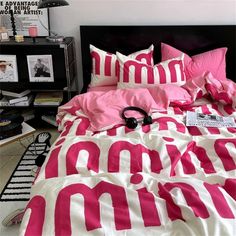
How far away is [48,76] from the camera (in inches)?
98.5

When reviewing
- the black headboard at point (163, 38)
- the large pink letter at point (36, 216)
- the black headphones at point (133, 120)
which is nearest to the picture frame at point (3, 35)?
the black headboard at point (163, 38)

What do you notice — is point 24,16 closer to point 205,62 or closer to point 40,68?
point 40,68

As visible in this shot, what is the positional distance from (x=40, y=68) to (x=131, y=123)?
1.20 meters

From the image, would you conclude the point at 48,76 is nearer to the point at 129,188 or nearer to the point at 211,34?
the point at 211,34

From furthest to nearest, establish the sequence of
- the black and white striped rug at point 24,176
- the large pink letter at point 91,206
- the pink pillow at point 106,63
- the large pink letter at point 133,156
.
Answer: the pink pillow at point 106,63 → the black and white striped rug at point 24,176 → the large pink letter at point 133,156 → the large pink letter at point 91,206

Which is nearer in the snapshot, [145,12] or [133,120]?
[133,120]

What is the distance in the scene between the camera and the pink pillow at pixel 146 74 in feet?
7.26

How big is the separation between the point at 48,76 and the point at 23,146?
63cm

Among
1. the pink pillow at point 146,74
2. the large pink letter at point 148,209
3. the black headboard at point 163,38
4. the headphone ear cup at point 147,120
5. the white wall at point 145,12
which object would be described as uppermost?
the white wall at point 145,12

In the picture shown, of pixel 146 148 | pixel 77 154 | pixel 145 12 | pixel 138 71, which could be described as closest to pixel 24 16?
pixel 145 12

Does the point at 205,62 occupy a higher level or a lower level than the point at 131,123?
higher

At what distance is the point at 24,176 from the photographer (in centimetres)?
206

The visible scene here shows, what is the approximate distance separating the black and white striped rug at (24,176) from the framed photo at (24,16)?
3.26 ft

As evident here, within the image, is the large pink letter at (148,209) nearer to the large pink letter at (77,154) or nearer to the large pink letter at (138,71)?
the large pink letter at (77,154)
